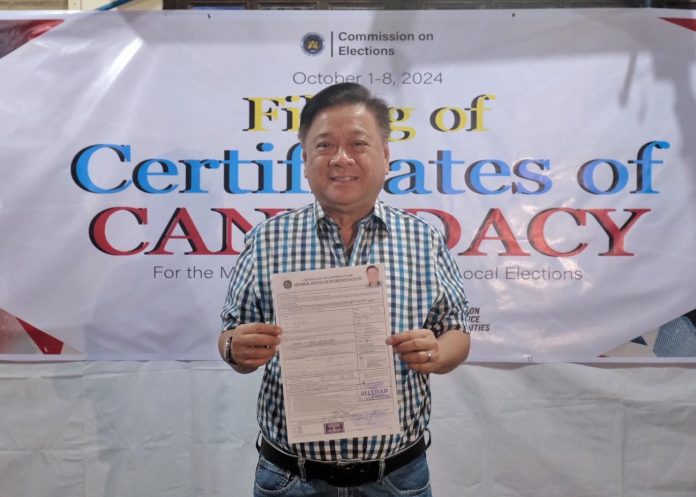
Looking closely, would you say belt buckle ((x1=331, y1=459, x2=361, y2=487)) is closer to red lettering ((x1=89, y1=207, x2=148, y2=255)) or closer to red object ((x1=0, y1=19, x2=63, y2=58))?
red lettering ((x1=89, y1=207, x2=148, y2=255))

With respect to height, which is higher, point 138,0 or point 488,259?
point 138,0

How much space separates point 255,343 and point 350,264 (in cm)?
31

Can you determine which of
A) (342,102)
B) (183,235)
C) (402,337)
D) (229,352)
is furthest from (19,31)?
(402,337)

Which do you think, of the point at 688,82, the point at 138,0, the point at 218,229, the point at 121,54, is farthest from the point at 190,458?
the point at 688,82

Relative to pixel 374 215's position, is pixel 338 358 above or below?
below

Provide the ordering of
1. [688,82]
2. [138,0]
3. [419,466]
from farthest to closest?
[138,0], [688,82], [419,466]

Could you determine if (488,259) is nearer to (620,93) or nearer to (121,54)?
(620,93)

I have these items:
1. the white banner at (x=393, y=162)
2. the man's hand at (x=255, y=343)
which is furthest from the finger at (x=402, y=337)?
the white banner at (x=393, y=162)

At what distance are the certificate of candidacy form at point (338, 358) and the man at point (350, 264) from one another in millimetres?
63

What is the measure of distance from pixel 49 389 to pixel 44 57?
1204 mm

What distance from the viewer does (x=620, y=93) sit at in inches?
83.9

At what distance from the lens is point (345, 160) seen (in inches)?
59.6

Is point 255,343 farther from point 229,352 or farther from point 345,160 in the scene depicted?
point 345,160

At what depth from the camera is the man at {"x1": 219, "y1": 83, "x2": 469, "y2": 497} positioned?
1.45 metres
